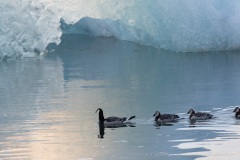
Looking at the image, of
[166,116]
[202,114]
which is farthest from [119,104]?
[202,114]

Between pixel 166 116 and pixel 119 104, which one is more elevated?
pixel 119 104

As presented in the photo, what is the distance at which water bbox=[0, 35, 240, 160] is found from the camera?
44.2 feet

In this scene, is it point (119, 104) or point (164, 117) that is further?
point (119, 104)

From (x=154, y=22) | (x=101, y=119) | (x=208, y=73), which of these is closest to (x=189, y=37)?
(x=154, y=22)

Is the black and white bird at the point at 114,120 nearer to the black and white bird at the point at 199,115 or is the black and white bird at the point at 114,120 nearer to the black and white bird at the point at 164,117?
the black and white bird at the point at 164,117

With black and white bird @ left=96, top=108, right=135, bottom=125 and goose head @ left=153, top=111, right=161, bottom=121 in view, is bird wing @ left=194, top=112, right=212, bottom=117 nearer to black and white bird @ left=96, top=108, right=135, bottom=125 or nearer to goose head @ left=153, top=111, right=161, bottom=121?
goose head @ left=153, top=111, right=161, bottom=121

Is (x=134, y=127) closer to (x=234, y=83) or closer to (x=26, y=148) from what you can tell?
(x=26, y=148)

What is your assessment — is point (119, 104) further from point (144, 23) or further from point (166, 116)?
point (144, 23)

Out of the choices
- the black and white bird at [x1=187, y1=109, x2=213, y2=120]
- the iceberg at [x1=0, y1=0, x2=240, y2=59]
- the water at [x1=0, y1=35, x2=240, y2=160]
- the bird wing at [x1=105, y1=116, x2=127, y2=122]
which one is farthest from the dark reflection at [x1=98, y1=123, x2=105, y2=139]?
the iceberg at [x1=0, y1=0, x2=240, y2=59]

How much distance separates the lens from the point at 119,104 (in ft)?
60.6

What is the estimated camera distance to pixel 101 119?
16.1 m

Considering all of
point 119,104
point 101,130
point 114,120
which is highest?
point 119,104

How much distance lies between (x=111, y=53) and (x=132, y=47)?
10.2 ft

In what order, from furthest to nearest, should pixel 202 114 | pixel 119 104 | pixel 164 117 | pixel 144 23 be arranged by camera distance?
1. pixel 144 23
2. pixel 119 104
3. pixel 202 114
4. pixel 164 117
